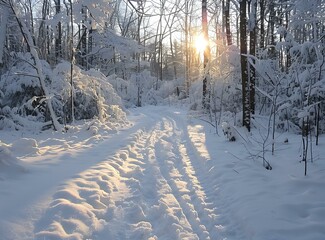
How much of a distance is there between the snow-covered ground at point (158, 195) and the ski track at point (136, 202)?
1cm

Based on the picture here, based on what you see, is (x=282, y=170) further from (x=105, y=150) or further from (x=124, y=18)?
(x=124, y=18)

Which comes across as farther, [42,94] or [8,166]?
[42,94]

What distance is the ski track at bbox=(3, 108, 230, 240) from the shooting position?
3.89 meters

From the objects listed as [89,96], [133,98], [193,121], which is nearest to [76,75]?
[89,96]

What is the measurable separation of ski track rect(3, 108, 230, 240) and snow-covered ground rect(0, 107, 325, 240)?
1 centimetres

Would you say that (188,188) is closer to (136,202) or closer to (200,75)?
(136,202)

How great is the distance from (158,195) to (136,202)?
0.44 metres

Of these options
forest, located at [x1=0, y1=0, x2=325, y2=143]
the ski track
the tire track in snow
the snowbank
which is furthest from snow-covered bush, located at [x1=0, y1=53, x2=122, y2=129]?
the snowbank

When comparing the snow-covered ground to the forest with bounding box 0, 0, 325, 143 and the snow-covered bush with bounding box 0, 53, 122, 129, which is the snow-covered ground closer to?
the forest with bounding box 0, 0, 325, 143

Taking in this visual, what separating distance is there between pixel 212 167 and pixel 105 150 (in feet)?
10.1

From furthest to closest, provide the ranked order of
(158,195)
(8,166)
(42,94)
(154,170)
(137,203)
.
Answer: (42,94)
(154,170)
(8,166)
(158,195)
(137,203)

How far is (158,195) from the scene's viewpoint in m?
5.27

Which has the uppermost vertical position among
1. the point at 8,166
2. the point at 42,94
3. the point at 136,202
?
the point at 42,94

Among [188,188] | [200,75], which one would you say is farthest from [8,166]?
[200,75]
